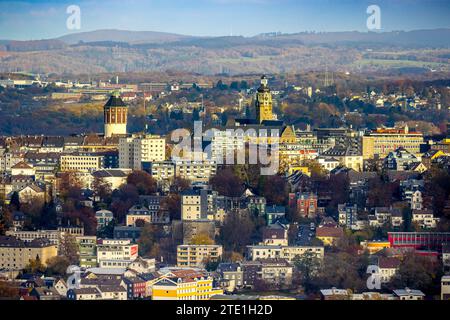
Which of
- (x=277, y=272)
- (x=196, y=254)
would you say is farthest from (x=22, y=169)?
(x=277, y=272)

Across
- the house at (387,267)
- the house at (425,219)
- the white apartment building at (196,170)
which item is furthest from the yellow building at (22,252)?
the white apartment building at (196,170)

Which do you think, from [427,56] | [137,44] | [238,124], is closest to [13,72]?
[137,44]

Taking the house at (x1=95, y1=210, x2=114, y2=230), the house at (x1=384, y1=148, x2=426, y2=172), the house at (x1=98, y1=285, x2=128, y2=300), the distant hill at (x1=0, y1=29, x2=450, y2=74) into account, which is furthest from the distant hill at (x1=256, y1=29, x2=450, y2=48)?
the house at (x1=98, y1=285, x2=128, y2=300)

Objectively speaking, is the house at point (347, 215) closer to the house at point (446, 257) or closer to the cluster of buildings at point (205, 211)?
the cluster of buildings at point (205, 211)

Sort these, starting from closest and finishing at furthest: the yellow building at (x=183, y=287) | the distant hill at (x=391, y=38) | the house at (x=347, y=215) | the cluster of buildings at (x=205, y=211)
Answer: the yellow building at (x=183, y=287), the cluster of buildings at (x=205, y=211), the house at (x=347, y=215), the distant hill at (x=391, y=38)

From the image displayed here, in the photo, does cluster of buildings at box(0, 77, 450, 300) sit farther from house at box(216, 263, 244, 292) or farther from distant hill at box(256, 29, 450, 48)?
distant hill at box(256, 29, 450, 48)

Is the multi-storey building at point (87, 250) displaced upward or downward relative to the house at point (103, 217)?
downward

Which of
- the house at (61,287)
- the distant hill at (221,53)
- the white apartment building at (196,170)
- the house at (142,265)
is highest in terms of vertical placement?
the distant hill at (221,53)

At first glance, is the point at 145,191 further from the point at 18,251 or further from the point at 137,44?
the point at 137,44
